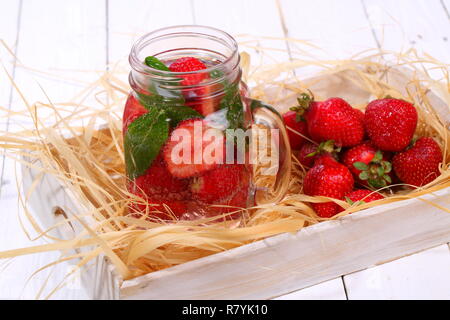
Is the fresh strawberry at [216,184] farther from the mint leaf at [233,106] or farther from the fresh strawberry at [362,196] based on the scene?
the fresh strawberry at [362,196]

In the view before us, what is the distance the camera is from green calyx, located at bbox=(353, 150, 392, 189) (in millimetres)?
985

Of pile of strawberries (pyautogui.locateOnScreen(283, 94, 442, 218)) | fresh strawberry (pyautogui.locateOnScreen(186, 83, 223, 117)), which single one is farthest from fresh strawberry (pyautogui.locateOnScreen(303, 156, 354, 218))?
fresh strawberry (pyautogui.locateOnScreen(186, 83, 223, 117))

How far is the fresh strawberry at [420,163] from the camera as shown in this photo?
0.98m

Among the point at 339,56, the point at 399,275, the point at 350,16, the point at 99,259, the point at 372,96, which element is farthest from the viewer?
the point at 350,16

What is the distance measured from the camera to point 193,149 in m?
0.85

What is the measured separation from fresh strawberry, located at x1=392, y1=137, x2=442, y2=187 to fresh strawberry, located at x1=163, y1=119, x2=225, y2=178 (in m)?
0.30

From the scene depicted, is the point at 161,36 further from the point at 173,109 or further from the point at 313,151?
the point at 313,151

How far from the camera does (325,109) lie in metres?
1.00

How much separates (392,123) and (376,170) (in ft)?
0.24

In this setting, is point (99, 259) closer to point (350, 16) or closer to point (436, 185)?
point (436, 185)

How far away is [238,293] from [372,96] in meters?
0.48

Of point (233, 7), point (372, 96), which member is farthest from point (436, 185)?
point (233, 7)

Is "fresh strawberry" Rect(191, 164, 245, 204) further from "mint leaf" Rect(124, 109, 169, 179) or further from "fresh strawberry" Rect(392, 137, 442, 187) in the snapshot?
"fresh strawberry" Rect(392, 137, 442, 187)

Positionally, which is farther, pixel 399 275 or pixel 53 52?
pixel 53 52
